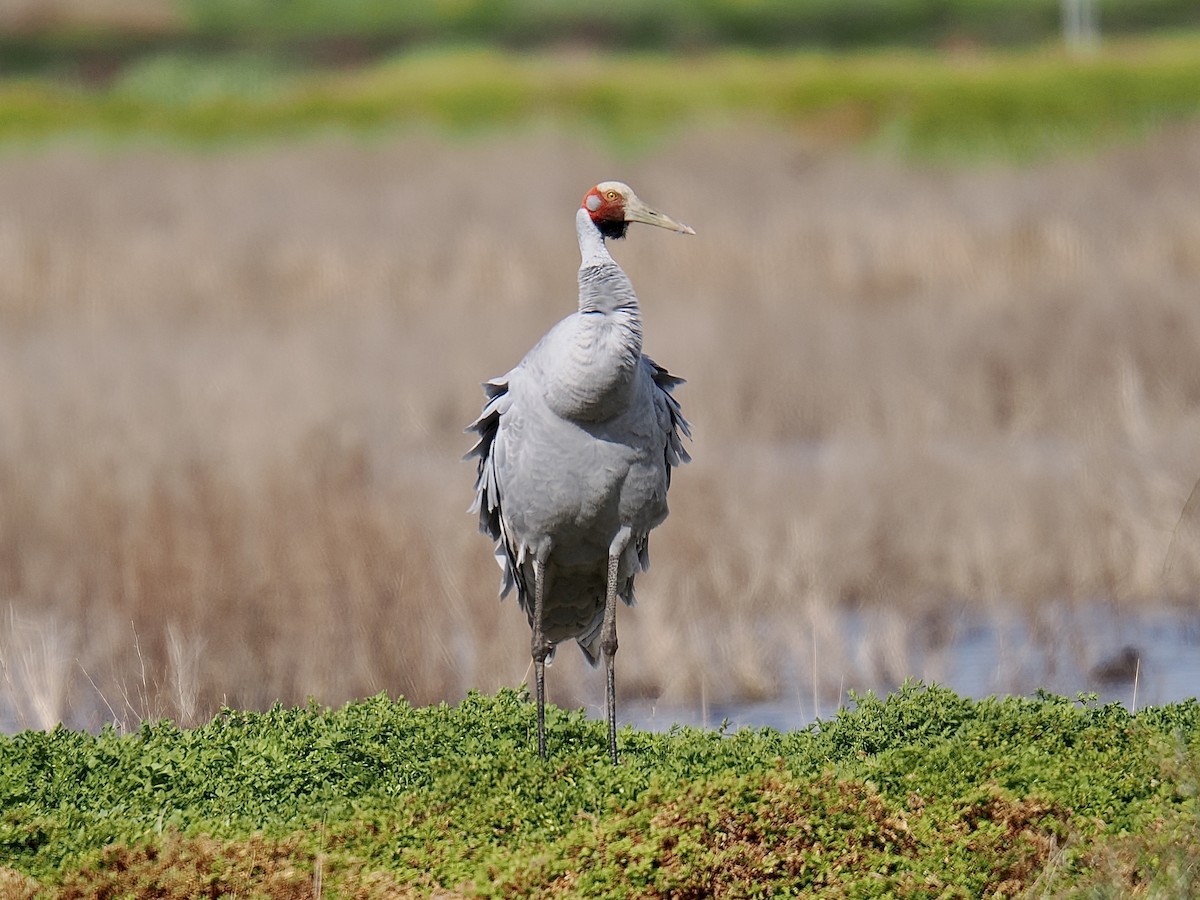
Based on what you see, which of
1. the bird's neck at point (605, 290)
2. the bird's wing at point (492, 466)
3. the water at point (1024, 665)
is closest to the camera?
the bird's neck at point (605, 290)

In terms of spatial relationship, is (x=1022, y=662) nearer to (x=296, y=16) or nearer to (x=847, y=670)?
(x=847, y=670)

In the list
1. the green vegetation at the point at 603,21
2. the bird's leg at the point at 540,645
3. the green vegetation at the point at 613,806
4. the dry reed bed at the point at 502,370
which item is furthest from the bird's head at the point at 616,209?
the green vegetation at the point at 603,21

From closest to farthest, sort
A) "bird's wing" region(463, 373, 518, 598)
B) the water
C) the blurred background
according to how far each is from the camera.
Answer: "bird's wing" region(463, 373, 518, 598), the water, the blurred background

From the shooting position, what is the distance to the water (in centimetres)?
814

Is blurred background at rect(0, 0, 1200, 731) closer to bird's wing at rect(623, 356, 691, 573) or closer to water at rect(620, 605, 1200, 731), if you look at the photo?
water at rect(620, 605, 1200, 731)

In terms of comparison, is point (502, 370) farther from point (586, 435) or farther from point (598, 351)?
point (598, 351)

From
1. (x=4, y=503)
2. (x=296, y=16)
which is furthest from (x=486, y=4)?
(x=4, y=503)

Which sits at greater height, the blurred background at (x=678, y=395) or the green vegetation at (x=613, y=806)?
the blurred background at (x=678, y=395)

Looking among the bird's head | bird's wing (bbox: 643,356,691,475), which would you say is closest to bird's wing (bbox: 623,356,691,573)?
bird's wing (bbox: 643,356,691,475)

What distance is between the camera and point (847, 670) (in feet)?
27.4

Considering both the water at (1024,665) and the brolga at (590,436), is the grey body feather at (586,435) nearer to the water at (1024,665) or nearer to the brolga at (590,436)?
the brolga at (590,436)

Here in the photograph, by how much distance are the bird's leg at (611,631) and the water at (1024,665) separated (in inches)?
61.8

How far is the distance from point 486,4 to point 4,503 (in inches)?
1469

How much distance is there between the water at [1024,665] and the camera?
8141 mm
